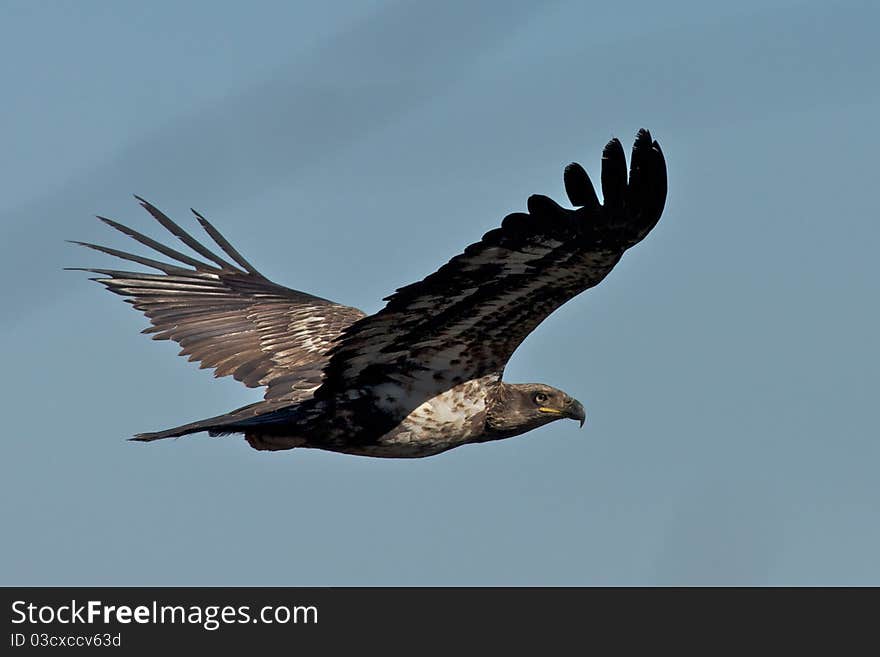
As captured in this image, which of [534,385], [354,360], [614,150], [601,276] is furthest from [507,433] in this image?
[614,150]

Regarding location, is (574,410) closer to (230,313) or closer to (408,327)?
(408,327)

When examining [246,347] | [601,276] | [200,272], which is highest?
[200,272]

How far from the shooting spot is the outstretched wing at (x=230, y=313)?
13.9 m

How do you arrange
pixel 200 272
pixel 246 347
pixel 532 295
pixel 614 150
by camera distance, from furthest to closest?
1. pixel 200 272
2. pixel 246 347
3. pixel 532 295
4. pixel 614 150

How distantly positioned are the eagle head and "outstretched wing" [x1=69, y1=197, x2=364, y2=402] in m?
1.52

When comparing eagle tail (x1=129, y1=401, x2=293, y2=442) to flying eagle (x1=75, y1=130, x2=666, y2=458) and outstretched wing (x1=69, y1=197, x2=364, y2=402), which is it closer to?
flying eagle (x1=75, y1=130, x2=666, y2=458)

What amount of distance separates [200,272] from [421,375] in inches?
145

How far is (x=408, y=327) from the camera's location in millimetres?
11625

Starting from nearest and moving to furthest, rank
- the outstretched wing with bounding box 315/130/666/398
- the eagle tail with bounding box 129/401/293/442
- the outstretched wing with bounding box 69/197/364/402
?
the outstretched wing with bounding box 315/130/666/398 < the eagle tail with bounding box 129/401/293/442 < the outstretched wing with bounding box 69/197/364/402

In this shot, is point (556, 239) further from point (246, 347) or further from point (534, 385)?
point (246, 347)

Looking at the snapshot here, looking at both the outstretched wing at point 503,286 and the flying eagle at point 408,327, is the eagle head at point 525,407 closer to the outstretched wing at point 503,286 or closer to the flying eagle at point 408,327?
the flying eagle at point 408,327

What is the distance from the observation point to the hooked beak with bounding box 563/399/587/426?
42.6 ft

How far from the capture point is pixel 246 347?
1416cm

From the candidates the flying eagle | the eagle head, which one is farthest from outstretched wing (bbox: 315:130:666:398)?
the eagle head
